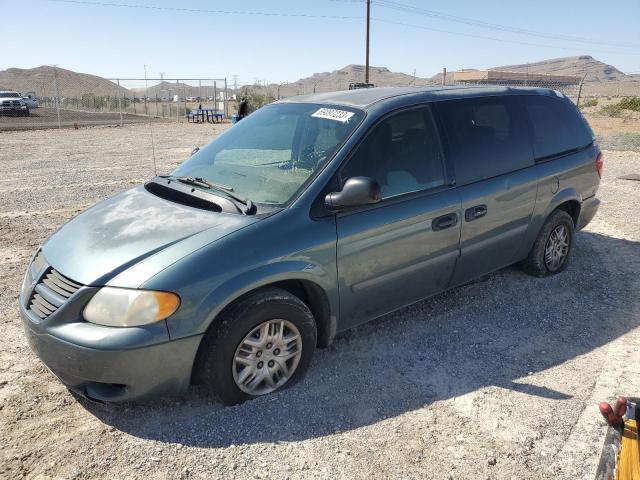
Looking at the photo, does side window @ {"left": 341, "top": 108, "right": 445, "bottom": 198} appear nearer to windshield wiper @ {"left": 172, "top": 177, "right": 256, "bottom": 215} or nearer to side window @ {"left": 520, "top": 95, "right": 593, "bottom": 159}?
windshield wiper @ {"left": 172, "top": 177, "right": 256, "bottom": 215}

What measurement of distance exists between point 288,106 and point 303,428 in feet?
8.21

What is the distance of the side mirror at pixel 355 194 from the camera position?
3115mm

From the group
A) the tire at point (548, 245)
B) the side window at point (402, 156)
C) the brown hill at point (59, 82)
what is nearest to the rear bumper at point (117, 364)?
the side window at point (402, 156)

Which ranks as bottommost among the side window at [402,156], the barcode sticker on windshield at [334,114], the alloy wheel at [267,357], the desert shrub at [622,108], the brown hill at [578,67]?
the alloy wheel at [267,357]

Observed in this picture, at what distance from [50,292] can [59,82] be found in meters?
91.4

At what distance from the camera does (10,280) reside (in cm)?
496

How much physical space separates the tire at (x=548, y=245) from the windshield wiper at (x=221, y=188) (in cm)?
300

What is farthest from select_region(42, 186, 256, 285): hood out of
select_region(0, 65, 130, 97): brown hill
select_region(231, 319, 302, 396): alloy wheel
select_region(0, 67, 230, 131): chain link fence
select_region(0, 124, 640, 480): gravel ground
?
select_region(0, 65, 130, 97): brown hill

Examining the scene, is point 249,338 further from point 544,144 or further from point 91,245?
point 544,144

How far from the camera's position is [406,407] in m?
3.14

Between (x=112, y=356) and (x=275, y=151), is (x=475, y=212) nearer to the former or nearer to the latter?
(x=275, y=151)

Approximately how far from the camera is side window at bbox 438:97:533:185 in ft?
13.0

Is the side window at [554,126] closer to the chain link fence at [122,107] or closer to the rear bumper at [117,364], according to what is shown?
the rear bumper at [117,364]

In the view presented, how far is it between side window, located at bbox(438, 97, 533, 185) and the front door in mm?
182
